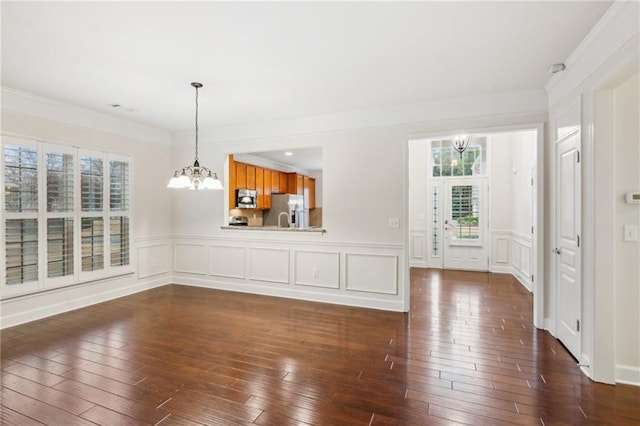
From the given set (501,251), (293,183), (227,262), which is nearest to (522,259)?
(501,251)

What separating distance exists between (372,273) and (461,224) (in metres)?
3.73

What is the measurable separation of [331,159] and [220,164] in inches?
80.6

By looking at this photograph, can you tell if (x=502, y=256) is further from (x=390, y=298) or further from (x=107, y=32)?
(x=107, y=32)

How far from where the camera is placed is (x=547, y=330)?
361cm

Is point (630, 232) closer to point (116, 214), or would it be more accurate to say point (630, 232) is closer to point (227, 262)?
point (227, 262)

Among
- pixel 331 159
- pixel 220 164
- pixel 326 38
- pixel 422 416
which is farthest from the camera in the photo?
pixel 220 164

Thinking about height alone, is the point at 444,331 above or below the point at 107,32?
below

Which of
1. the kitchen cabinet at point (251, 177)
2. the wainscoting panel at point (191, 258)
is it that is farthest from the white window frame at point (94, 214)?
the kitchen cabinet at point (251, 177)

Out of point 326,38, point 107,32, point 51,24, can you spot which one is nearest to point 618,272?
point 326,38

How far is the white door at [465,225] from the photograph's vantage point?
7.06 metres

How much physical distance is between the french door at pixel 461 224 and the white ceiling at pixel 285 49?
3.74 metres

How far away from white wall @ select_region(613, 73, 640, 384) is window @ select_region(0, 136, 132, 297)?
597cm

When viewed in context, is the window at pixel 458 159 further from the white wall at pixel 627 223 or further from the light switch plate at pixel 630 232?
the light switch plate at pixel 630 232

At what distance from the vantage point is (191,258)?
5785 mm
